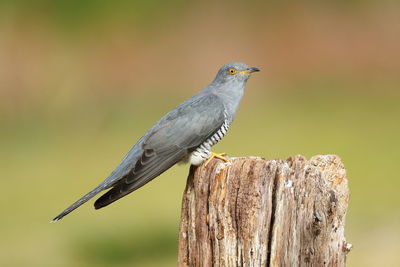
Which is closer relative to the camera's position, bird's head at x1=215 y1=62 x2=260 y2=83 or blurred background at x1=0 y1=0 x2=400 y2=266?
bird's head at x1=215 y1=62 x2=260 y2=83

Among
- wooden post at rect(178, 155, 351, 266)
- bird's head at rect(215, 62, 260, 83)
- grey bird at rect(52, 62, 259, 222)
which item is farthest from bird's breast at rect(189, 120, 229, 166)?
wooden post at rect(178, 155, 351, 266)

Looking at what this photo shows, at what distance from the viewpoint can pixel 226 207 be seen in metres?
3.72

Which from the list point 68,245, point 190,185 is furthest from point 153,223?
point 190,185

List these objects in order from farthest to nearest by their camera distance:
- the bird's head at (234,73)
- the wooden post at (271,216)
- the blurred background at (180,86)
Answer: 1. the blurred background at (180,86)
2. the bird's head at (234,73)
3. the wooden post at (271,216)

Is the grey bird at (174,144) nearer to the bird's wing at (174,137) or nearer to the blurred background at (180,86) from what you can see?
the bird's wing at (174,137)

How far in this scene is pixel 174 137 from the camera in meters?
4.80

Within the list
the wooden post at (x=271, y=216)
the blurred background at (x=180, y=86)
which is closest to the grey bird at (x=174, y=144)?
the wooden post at (x=271, y=216)

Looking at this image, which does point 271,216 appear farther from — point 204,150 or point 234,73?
point 234,73

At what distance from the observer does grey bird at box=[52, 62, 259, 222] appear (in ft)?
15.0

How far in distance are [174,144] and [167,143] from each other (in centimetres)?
4

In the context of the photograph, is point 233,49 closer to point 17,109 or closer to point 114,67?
point 114,67

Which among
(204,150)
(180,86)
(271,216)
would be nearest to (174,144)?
(204,150)

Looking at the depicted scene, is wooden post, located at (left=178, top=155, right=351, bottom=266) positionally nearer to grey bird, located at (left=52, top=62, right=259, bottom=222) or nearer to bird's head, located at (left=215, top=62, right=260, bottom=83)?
grey bird, located at (left=52, top=62, right=259, bottom=222)

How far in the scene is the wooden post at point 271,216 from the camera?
3.53 m
